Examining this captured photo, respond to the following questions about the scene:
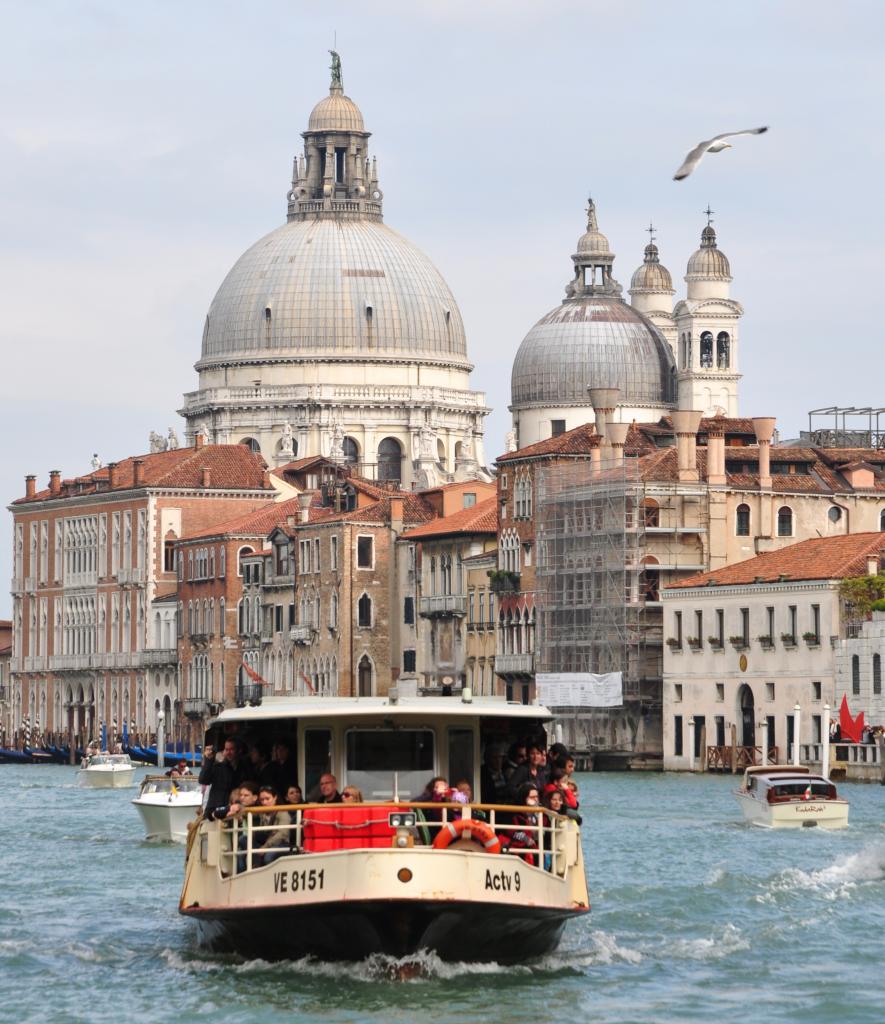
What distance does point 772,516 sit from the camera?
76.6 m

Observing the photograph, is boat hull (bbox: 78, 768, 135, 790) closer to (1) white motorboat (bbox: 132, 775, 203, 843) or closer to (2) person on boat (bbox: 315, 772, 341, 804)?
(1) white motorboat (bbox: 132, 775, 203, 843)

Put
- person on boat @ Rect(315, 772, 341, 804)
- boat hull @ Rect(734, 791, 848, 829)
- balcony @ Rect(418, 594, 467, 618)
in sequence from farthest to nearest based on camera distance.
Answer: balcony @ Rect(418, 594, 467, 618) → boat hull @ Rect(734, 791, 848, 829) → person on boat @ Rect(315, 772, 341, 804)

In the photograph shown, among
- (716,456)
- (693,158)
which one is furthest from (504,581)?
(693,158)

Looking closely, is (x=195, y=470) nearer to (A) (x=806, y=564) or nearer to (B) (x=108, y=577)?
(B) (x=108, y=577)

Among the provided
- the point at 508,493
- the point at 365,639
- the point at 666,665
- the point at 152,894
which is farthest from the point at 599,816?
the point at 365,639

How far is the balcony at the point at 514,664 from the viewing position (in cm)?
8162

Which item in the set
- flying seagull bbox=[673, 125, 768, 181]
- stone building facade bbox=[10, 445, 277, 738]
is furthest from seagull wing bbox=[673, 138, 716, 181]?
stone building facade bbox=[10, 445, 277, 738]

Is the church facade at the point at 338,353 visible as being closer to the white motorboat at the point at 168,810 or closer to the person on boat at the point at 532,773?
the white motorboat at the point at 168,810

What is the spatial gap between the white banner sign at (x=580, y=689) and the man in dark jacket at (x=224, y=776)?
4875cm

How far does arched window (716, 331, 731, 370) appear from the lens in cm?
11950

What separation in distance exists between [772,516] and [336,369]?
48207 mm

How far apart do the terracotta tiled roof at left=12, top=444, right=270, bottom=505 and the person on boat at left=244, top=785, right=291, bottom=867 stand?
83494mm

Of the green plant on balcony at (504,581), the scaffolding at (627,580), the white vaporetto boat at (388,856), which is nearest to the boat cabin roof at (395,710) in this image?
the white vaporetto boat at (388,856)

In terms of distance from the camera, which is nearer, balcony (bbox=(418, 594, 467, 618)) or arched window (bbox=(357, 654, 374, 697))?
balcony (bbox=(418, 594, 467, 618))
